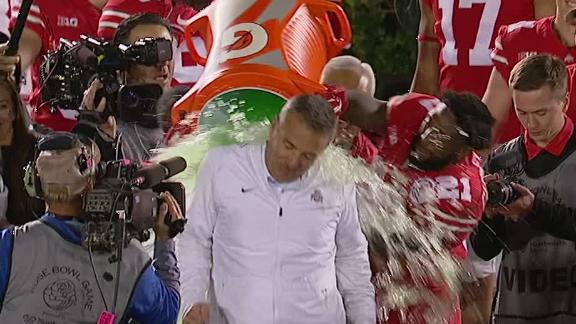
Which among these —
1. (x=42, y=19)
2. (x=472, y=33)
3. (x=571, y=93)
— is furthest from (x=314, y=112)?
(x=42, y=19)

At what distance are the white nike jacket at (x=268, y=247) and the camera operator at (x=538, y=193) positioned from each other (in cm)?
68

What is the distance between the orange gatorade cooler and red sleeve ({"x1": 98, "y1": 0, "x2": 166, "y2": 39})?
1060 millimetres

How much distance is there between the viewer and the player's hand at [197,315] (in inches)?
160

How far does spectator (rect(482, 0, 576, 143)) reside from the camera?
16.9 feet

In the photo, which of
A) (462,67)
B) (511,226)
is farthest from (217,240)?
(462,67)

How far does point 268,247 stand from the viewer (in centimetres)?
412

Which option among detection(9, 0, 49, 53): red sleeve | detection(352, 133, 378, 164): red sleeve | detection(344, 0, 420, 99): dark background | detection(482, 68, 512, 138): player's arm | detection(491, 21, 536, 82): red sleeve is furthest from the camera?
detection(344, 0, 420, 99): dark background

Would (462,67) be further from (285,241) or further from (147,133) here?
(285,241)

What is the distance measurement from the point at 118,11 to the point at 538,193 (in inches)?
73.3

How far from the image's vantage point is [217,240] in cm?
419

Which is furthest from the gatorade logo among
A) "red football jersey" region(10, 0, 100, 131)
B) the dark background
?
the dark background

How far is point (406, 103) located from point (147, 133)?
102cm

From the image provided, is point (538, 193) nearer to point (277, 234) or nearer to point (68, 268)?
point (277, 234)

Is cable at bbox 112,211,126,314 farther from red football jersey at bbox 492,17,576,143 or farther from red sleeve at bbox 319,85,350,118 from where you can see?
red football jersey at bbox 492,17,576,143
